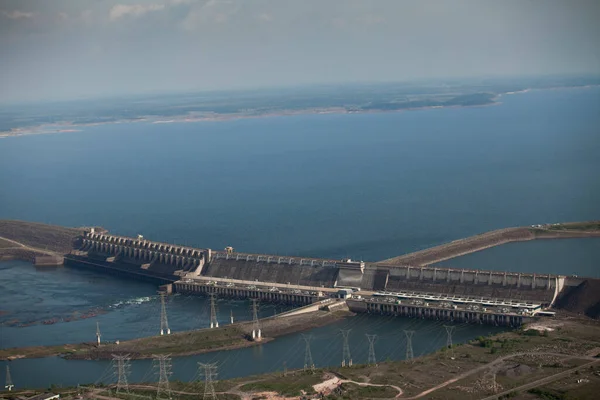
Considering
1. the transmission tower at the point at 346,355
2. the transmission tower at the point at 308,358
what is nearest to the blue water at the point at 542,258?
the transmission tower at the point at 308,358

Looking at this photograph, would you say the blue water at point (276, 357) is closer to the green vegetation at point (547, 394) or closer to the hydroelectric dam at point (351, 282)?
the hydroelectric dam at point (351, 282)

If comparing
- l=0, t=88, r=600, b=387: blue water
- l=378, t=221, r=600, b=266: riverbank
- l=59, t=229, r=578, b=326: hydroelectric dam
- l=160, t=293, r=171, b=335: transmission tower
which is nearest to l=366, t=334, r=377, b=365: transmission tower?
l=0, t=88, r=600, b=387: blue water

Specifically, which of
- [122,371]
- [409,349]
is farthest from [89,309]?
[409,349]

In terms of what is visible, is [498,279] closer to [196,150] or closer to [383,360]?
[383,360]

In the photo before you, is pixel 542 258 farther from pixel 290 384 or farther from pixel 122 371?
pixel 122 371

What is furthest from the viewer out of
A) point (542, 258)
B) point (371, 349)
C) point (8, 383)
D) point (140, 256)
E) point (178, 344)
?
point (140, 256)
